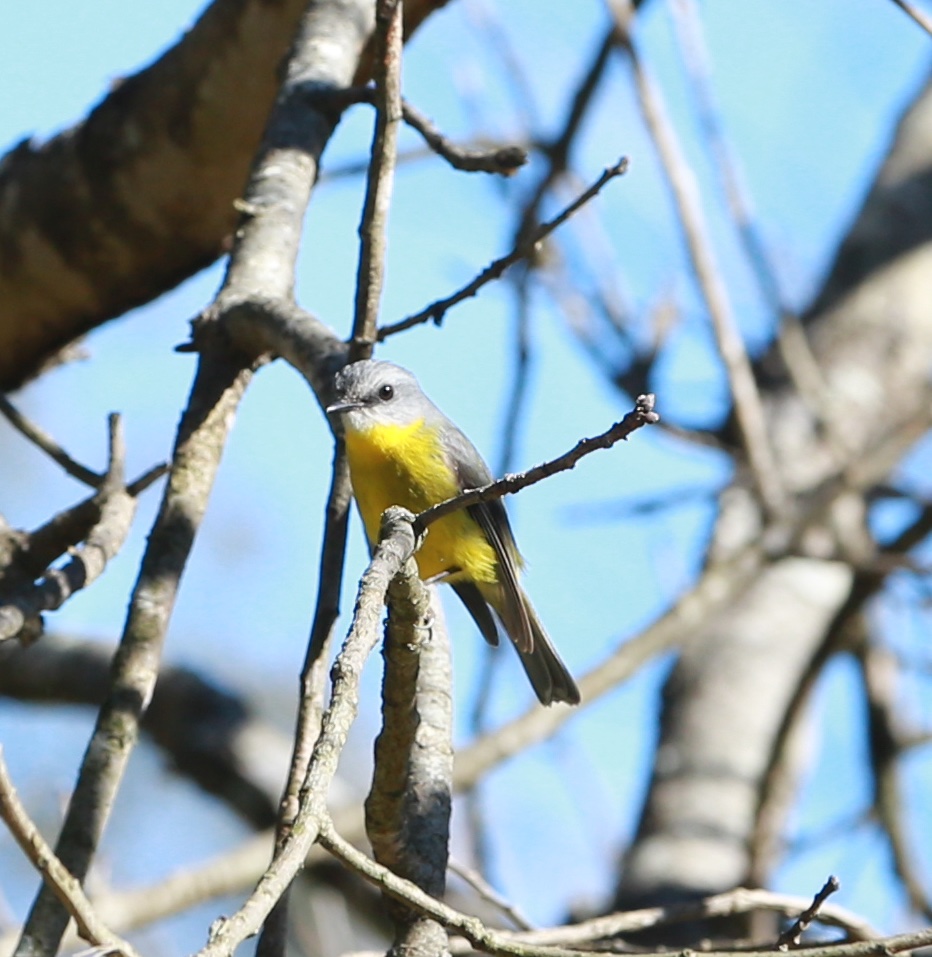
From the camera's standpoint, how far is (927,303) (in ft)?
22.2

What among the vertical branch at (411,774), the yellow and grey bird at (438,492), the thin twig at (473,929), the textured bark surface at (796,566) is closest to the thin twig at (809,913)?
the thin twig at (473,929)

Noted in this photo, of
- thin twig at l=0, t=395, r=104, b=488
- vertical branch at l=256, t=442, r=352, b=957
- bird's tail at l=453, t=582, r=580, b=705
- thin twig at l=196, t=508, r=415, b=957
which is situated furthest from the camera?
bird's tail at l=453, t=582, r=580, b=705

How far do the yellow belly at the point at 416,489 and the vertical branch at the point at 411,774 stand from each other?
3.97ft

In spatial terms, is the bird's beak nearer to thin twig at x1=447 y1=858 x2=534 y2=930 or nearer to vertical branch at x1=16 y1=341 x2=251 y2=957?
vertical branch at x1=16 y1=341 x2=251 y2=957

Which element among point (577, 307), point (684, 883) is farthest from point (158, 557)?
point (577, 307)

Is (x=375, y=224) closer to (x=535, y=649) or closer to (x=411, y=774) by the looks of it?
(x=411, y=774)

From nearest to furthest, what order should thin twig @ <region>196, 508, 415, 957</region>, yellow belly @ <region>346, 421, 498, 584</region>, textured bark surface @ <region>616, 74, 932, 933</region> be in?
thin twig @ <region>196, 508, 415, 957</region> → yellow belly @ <region>346, 421, 498, 584</region> → textured bark surface @ <region>616, 74, 932, 933</region>

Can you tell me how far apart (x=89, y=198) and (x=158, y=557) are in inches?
78.0

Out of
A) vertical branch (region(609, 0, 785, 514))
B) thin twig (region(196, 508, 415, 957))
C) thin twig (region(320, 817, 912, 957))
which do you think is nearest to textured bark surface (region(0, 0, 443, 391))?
vertical branch (region(609, 0, 785, 514))

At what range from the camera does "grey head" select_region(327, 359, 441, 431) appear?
2818 mm

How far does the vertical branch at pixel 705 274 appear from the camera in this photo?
432cm

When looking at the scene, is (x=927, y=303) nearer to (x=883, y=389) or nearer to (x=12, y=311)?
(x=883, y=389)

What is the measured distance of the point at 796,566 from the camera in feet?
20.7

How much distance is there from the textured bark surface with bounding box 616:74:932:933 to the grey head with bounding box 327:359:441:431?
173 centimetres
